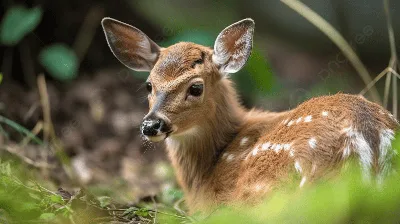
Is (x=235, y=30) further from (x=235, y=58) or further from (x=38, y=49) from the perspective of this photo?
(x=38, y=49)

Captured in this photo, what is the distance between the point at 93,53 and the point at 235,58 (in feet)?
12.2

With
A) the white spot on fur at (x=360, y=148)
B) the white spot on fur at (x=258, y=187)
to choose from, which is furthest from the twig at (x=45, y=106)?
the white spot on fur at (x=360, y=148)

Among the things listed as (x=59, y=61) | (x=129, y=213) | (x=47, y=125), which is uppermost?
(x=59, y=61)

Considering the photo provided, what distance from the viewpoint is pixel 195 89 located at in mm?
A: 4191

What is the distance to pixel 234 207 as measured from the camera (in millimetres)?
3816

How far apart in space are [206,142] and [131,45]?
0.84 m

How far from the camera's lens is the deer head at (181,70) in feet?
13.3

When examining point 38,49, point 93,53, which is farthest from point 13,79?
point 93,53

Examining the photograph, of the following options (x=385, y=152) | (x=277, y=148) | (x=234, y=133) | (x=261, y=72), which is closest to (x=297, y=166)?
(x=277, y=148)

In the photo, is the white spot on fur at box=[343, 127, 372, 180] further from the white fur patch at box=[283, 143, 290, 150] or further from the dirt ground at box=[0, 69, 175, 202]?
the dirt ground at box=[0, 69, 175, 202]

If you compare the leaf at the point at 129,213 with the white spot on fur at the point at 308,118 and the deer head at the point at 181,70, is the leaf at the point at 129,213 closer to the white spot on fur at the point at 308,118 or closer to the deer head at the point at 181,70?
the deer head at the point at 181,70

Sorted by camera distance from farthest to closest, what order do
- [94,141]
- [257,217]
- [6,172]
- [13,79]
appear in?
[13,79] → [94,141] → [6,172] → [257,217]

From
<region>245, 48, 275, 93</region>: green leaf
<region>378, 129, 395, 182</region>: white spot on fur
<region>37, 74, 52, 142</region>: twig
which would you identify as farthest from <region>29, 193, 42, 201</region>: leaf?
<region>245, 48, 275, 93</region>: green leaf

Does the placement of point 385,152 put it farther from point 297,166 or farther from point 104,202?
point 104,202
